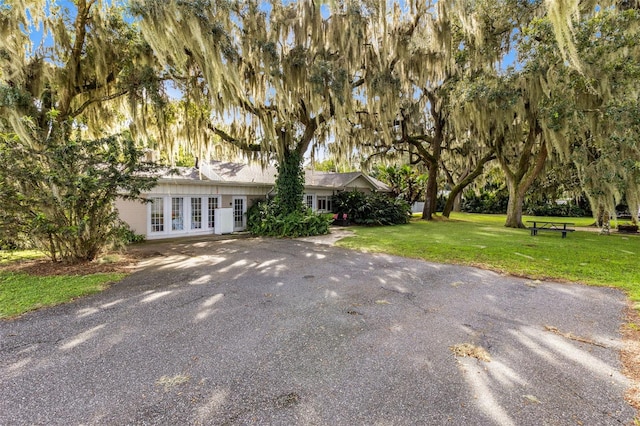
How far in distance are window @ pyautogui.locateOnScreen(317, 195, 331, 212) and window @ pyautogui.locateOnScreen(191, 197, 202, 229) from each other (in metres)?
6.78

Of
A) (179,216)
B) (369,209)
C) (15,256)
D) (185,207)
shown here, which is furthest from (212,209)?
(369,209)

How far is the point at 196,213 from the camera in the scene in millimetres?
12758

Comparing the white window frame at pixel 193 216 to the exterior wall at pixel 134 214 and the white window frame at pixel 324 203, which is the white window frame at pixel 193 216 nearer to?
the exterior wall at pixel 134 214

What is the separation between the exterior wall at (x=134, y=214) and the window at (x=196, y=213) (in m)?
1.85

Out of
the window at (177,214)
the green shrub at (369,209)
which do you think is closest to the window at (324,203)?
the green shrub at (369,209)

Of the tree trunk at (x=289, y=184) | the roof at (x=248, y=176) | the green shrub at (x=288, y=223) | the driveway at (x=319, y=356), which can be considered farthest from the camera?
the roof at (x=248, y=176)

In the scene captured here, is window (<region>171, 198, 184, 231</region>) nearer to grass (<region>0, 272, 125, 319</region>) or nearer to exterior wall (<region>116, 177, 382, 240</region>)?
exterior wall (<region>116, 177, 382, 240</region>)

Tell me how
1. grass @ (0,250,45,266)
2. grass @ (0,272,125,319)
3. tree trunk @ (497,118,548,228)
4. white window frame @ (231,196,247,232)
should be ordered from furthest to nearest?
1. white window frame @ (231,196,247,232)
2. tree trunk @ (497,118,548,228)
3. grass @ (0,250,45,266)
4. grass @ (0,272,125,319)

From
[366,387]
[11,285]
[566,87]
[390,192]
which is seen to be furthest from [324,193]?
[366,387]

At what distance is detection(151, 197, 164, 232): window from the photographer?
11430mm

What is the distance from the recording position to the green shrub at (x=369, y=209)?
1636 cm

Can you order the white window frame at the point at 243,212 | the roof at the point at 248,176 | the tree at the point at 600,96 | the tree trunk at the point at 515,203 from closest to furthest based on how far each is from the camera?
the tree at the point at 600,96
the roof at the point at 248,176
the white window frame at the point at 243,212
the tree trunk at the point at 515,203

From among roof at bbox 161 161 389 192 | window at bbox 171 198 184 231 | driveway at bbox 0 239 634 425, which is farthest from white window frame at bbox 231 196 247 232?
driveway at bbox 0 239 634 425

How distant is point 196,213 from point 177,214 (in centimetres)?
80
